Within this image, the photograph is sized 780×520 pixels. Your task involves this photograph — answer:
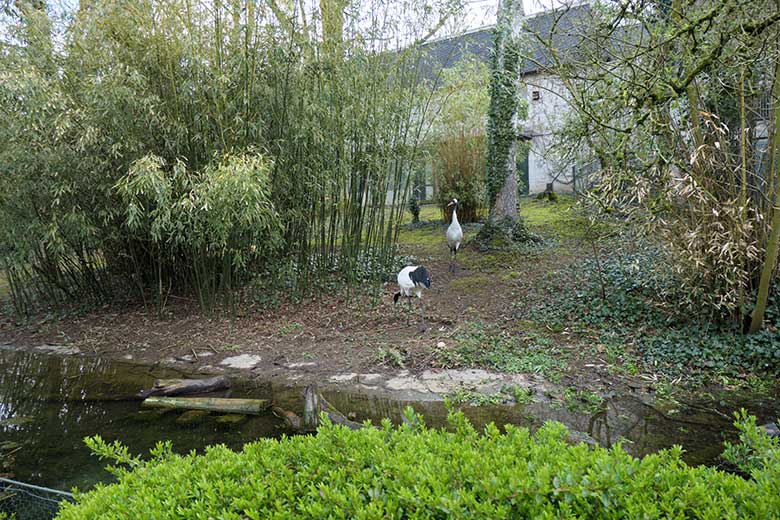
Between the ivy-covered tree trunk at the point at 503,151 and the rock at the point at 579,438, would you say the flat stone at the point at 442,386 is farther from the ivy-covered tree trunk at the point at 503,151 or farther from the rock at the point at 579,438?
the ivy-covered tree trunk at the point at 503,151

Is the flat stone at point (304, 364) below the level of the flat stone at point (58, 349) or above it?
above

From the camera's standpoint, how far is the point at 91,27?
4.49 m

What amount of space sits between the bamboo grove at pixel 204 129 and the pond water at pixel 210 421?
155 cm

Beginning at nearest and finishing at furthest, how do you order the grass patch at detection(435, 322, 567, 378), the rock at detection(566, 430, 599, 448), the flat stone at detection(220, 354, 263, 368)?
the rock at detection(566, 430, 599, 448), the grass patch at detection(435, 322, 567, 378), the flat stone at detection(220, 354, 263, 368)

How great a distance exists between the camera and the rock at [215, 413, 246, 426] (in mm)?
3154

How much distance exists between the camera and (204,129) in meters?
4.59

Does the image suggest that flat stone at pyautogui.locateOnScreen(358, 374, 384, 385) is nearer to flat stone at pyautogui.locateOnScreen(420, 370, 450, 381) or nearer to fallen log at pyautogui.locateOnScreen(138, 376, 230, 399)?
flat stone at pyautogui.locateOnScreen(420, 370, 450, 381)

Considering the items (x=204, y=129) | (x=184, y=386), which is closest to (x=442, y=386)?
(x=184, y=386)

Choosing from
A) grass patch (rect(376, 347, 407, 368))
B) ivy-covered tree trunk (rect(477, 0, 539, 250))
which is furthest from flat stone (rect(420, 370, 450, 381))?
ivy-covered tree trunk (rect(477, 0, 539, 250))

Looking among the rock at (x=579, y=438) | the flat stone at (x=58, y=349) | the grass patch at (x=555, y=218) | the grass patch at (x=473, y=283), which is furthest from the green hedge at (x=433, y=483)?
the grass patch at (x=555, y=218)

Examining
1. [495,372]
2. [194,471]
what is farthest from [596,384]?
[194,471]

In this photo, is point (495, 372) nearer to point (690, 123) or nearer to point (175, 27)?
point (690, 123)

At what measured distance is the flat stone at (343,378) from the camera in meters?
3.81

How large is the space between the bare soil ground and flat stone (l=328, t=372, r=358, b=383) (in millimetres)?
111
